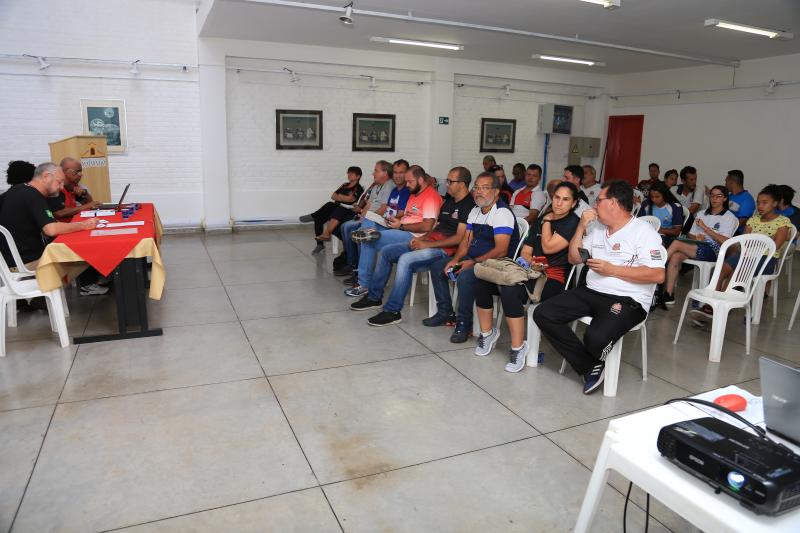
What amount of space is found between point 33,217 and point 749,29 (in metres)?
7.55

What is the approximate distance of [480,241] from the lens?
417cm

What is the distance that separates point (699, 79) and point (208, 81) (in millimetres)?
8256

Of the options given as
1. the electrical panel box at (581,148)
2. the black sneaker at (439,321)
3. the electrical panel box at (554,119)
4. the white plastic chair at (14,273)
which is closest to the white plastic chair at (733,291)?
the black sneaker at (439,321)

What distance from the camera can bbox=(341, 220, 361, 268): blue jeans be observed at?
5.95 m

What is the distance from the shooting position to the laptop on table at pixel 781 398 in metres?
1.37

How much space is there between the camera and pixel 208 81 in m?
8.23

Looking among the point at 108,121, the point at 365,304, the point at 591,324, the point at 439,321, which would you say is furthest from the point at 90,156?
the point at 591,324

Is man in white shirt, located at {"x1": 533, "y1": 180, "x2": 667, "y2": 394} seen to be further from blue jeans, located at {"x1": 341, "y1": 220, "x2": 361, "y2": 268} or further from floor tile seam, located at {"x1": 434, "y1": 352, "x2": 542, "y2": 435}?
blue jeans, located at {"x1": 341, "y1": 220, "x2": 361, "y2": 268}

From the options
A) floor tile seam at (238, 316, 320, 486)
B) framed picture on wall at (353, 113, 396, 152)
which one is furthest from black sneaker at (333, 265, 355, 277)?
framed picture on wall at (353, 113, 396, 152)

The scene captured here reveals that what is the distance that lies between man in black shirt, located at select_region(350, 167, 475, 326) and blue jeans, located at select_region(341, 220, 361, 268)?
122cm

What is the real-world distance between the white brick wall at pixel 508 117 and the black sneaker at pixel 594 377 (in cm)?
738

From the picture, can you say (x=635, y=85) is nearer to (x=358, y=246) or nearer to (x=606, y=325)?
(x=358, y=246)

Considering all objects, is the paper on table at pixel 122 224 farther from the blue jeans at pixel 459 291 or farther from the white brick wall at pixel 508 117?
the white brick wall at pixel 508 117

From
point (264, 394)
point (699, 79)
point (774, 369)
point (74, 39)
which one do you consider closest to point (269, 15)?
point (74, 39)
